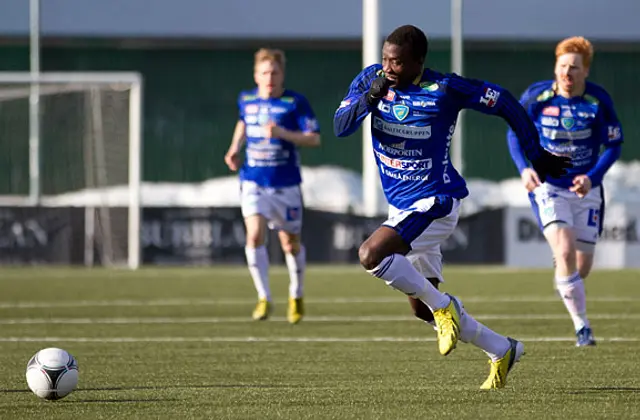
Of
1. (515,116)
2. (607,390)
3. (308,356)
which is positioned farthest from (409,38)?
(308,356)

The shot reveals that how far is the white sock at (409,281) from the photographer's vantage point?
737 centimetres

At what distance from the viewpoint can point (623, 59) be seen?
3666cm

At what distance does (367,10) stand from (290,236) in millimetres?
13668


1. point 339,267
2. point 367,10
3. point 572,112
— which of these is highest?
point 367,10

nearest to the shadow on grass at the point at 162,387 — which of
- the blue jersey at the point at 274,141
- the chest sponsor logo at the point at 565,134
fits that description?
the chest sponsor logo at the point at 565,134

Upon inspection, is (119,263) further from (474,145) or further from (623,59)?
(623,59)

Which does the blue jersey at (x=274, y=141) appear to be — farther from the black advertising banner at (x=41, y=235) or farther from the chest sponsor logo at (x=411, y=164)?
the black advertising banner at (x=41, y=235)

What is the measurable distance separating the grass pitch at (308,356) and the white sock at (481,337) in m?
0.22

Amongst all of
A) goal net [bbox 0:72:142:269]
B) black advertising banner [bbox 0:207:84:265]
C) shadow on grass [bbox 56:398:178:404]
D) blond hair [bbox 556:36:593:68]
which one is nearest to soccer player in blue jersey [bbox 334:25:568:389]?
shadow on grass [bbox 56:398:178:404]

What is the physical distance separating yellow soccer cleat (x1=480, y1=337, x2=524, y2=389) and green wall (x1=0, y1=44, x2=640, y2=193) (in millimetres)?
27599

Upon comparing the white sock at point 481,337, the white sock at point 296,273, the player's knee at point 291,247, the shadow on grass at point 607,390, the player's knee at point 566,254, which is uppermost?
the player's knee at point 566,254

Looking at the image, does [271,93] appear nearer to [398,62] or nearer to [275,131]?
[275,131]

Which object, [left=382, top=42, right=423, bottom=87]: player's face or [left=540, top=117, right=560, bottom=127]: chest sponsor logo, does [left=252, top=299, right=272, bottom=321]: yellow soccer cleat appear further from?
[left=382, top=42, right=423, bottom=87]: player's face

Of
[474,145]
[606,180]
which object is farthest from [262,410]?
[474,145]
